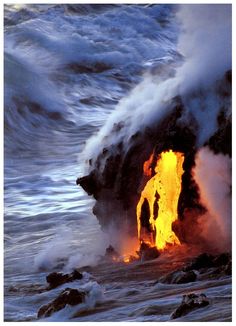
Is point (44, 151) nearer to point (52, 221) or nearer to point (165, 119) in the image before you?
point (52, 221)

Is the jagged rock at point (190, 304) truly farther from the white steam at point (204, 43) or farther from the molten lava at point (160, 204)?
the white steam at point (204, 43)

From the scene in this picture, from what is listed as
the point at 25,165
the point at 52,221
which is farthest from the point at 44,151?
the point at 52,221

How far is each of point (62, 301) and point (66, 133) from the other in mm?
982

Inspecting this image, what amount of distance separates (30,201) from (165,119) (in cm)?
76

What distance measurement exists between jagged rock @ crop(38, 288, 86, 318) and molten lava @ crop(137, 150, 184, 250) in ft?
1.31

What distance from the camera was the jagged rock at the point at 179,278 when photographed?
142 inches

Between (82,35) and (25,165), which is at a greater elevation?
(82,35)

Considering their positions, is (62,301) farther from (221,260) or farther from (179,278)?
(221,260)

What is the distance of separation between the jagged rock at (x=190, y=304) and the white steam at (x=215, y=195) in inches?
11.7

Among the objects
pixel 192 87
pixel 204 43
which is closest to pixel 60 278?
pixel 192 87

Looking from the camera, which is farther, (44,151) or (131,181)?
(44,151)

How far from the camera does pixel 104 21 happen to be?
426cm

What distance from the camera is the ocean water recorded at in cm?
359

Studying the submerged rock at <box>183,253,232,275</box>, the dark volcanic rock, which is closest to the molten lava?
the dark volcanic rock
